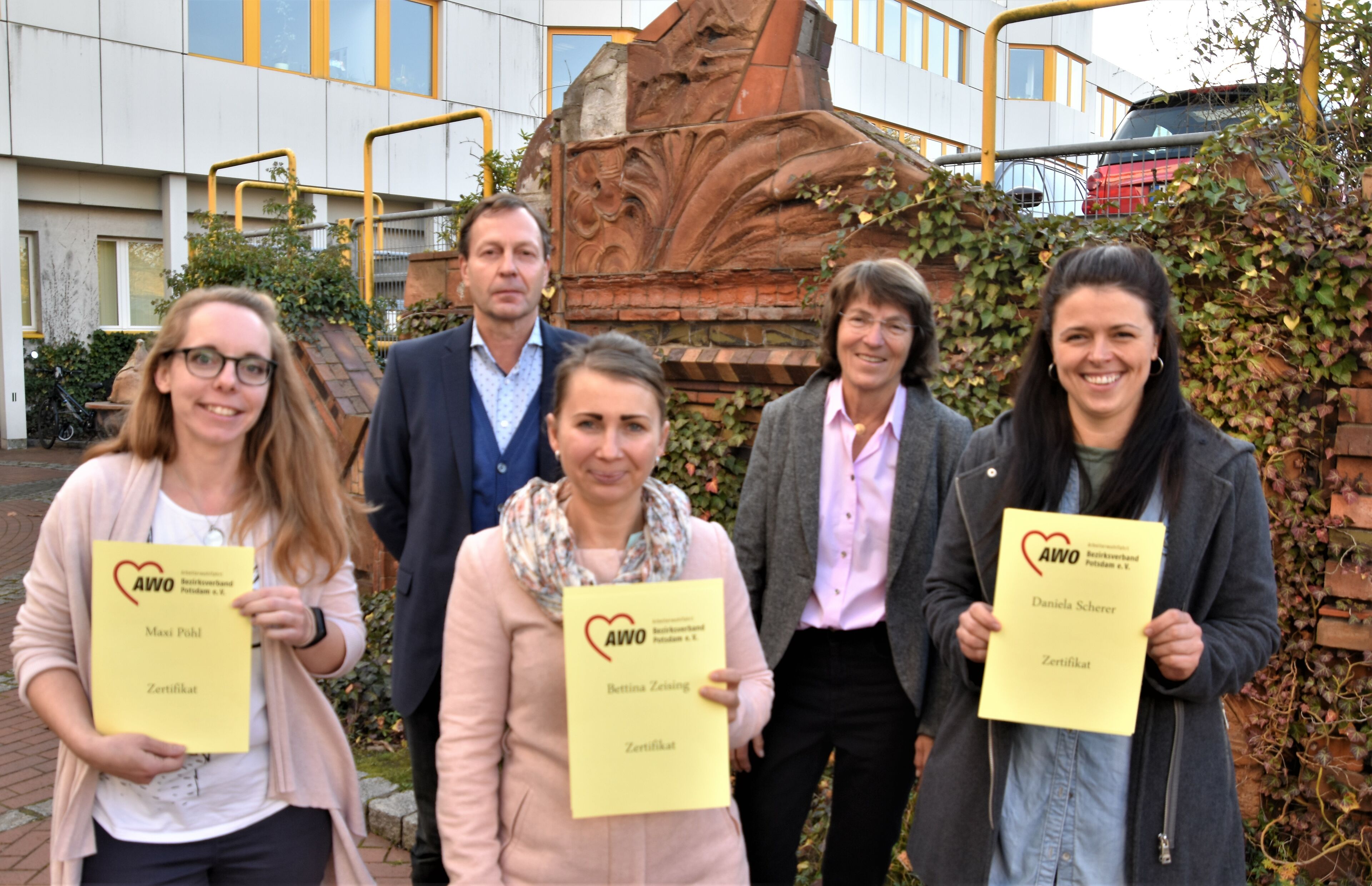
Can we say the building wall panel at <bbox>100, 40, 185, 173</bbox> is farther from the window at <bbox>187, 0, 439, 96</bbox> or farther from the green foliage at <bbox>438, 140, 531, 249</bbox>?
the green foliage at <bbox>438, 140, 531, 249</bbox>

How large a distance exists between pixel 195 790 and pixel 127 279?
59.7 ft

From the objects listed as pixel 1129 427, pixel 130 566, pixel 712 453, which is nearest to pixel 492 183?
pixel 712 453

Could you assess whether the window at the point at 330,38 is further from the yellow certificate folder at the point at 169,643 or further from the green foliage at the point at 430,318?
the yellow certificate folder at the point at 169,643

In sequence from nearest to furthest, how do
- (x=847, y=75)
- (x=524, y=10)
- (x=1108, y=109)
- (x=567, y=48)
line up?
(x=524, y=10)
(x=567, y=48)
(x=847, y=75)
(x=1108, y=109)

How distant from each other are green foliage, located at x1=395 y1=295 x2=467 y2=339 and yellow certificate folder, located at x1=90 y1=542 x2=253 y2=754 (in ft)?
14.4

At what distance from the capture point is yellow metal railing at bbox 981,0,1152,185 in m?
4.43

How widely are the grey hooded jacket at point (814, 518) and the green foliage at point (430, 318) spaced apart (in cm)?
394

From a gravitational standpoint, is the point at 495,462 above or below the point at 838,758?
above

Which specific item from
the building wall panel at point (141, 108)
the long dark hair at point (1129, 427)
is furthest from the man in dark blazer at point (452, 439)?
the building wall panel at point (141, 108)

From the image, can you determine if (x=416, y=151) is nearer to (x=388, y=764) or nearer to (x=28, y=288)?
(x=28, y=288)

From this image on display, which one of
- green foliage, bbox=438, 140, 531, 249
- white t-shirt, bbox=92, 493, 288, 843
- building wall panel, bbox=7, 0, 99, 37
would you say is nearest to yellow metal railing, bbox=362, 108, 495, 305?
green foliage, bbox=438, 140, 531, 249

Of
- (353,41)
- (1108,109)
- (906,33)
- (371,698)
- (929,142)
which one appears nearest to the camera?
(371,698)

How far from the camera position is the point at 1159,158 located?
552 centimetres

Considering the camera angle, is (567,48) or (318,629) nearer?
(318,629)
